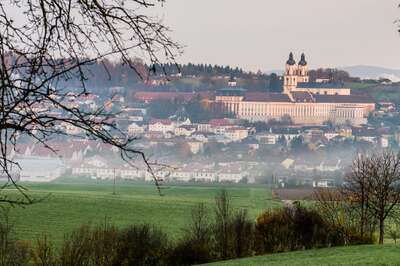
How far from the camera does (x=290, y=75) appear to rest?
119 m

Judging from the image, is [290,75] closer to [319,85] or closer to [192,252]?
[319,85]

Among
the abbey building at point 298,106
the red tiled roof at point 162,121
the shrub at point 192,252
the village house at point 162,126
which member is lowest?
the shrub at point 192,252

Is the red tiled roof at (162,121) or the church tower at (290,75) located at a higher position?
the church tower at (290,75)

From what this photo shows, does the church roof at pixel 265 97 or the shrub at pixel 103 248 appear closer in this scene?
the shrub at pixel 103 248

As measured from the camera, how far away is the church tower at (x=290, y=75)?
118 meters

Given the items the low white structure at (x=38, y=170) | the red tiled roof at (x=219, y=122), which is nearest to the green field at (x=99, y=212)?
the low white structure at (x=38, y=170)

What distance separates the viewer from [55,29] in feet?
7.70

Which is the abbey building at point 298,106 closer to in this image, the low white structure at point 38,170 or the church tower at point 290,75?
the church tower at point 290,75

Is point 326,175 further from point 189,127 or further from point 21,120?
point 21,120

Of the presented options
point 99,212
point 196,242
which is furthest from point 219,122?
point 196,242

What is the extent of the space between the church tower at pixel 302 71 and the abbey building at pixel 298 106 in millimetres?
6152

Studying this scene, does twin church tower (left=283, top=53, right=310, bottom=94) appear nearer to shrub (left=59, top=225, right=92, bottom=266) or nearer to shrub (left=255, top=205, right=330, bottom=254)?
shrub (left=255, top=205, right=330, bottom=254)

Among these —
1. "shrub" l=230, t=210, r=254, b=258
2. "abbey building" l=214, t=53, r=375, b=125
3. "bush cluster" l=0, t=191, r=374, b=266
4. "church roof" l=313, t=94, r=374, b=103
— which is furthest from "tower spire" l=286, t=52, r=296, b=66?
"shrub" l=230, t=210, r=254, b=258

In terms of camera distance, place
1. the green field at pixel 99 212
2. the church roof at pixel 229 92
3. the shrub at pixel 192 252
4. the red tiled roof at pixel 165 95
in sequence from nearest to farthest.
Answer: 1. the shrub at pixel 192 252
2. the green field at pixel 99 212
3. the red tiled roof at pixel 165 95
4. the church roof at pixel 229 92
